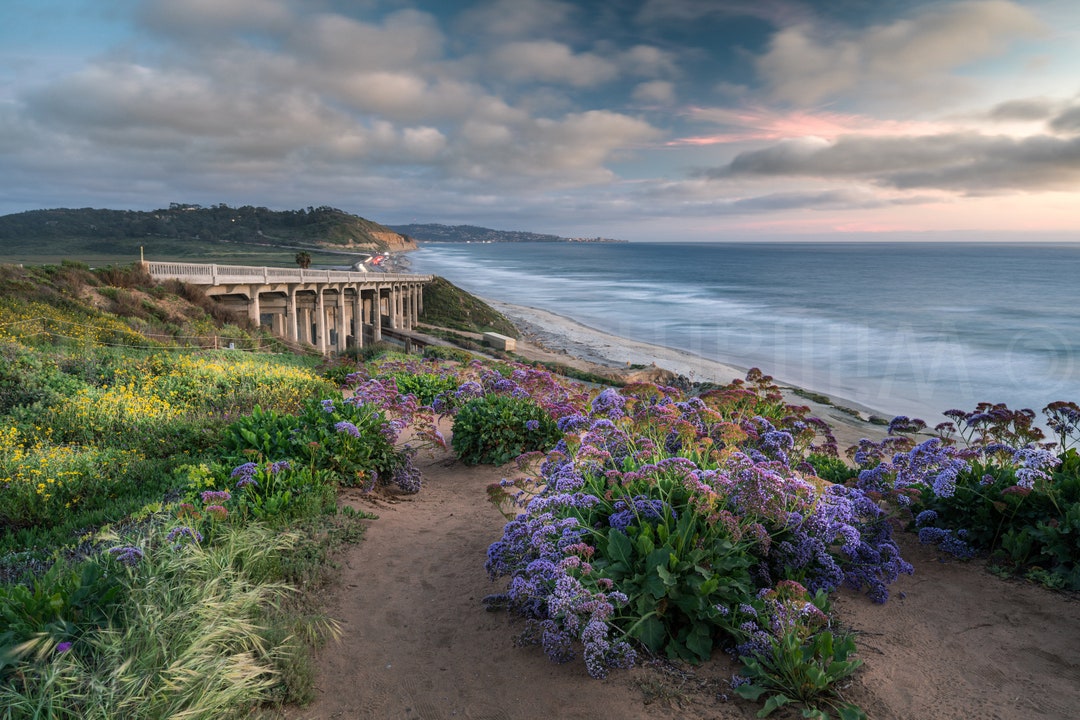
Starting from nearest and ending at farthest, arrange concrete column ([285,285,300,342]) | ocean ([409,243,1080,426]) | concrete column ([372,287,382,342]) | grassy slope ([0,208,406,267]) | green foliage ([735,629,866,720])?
green foliage ([735,629,866,720]), ocean ([409,243,1080,426]), concrete column ([285,285,300,342]), concrete column ([372,287,382,342]), grassy slope ([0,208,406,267])

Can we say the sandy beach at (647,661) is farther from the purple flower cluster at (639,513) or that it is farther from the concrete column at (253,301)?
the concrete column at (253,301)

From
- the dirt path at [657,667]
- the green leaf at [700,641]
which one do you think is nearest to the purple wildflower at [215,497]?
the dirt path at [657,667]

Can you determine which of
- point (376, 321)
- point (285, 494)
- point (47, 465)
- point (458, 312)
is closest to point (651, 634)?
point (285, 494)

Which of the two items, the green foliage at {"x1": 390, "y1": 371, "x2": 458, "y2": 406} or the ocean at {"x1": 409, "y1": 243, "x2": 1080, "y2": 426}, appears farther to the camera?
the ocean at {"x1": 409, "y1": 243, "x2": 1080, "y2": 426}

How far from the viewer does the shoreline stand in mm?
20219

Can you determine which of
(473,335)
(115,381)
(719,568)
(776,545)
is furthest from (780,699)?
(473,335)

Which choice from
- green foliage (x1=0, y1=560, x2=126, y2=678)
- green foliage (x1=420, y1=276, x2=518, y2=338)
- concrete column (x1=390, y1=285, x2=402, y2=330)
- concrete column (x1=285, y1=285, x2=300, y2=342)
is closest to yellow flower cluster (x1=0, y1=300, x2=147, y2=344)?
concrete column (x1=285, y1=285, x2=300, y2=342)

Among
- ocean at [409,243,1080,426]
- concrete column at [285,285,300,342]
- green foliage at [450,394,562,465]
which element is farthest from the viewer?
concrete column at [285,285,300,342]

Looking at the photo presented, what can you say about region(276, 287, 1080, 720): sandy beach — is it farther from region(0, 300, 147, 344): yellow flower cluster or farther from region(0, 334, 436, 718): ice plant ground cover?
region(0, 300, 147, 344): yellow flower cluster

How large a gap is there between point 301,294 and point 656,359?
67.0ft

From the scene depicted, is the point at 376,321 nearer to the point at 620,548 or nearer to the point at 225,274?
the point at 225,274

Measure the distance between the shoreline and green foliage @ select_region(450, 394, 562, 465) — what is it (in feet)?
29.3

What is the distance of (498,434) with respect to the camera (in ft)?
27.8

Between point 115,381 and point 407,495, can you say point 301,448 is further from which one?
point 115,381
